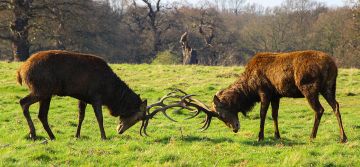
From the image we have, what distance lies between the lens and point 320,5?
68.5 m

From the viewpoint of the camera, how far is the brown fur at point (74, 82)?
30.7ft

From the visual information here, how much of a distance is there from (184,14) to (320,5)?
22451 millimetres

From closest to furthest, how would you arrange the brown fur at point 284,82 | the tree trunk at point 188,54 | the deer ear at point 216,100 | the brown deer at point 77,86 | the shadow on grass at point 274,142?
1. the brown deer at point 77,86
2. the shadow on grass at point 274,142
3. the brown fur at point 284,82
4. the deer ear at point 216,100
5. the tree trunk at point 188,54

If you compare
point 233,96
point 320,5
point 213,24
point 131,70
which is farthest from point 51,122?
point 320,5

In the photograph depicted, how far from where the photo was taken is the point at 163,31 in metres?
54.3

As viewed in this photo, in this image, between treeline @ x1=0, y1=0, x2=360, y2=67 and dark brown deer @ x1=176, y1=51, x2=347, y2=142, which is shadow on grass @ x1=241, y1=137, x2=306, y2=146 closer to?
dark brown deer @ x1=176, y1=51, x2=347, y2=142

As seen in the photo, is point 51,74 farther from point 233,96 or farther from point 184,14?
point 184,14

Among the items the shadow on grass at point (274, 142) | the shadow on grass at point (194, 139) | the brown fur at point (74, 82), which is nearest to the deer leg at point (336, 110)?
the shadow on grass at point (274, 142)

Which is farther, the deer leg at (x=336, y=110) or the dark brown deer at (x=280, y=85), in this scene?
the dark brown deer at (x=280, y=85)

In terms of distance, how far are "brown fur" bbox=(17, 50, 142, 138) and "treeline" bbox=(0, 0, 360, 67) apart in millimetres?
21114

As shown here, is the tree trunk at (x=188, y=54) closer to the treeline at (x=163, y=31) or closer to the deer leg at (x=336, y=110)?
the treeline at (x=163, y=31)

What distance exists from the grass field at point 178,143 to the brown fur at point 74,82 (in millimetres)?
732

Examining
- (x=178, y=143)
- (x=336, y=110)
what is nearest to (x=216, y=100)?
(x=178, y=143)

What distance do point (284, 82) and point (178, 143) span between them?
2682 millimetres
